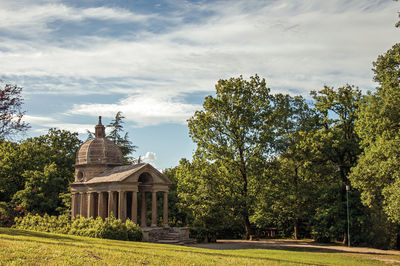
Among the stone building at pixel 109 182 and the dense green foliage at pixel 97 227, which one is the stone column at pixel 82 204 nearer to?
the stone building at pixel 109 182

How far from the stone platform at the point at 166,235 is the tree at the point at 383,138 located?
14850 millimetres

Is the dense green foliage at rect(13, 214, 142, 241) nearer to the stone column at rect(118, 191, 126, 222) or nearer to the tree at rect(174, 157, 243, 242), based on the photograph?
the stone column at rect(118, 191, 126, 222)

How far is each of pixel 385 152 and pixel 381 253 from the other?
8.01 m

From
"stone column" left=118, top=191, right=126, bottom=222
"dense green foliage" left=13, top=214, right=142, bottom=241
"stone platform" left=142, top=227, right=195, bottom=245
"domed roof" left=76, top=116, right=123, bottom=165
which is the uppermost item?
"domed roof" left=76, top=116, right=123, bottom=165

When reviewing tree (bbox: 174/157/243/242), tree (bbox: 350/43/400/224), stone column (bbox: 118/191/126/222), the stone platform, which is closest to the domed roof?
stone column (bbox: 118/191/126/222)

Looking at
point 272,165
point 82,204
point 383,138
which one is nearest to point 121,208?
point 82,204

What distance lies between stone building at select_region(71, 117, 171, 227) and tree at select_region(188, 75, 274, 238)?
550 cm

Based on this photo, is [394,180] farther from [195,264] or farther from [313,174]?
[195,264]

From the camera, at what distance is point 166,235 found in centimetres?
3466

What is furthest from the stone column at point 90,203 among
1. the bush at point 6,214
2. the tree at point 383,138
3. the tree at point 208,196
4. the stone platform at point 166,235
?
the tree at point 383,138

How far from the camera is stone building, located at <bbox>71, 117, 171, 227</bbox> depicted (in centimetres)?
3500

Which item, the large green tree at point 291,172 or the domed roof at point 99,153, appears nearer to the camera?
the large green tree at point 291,172

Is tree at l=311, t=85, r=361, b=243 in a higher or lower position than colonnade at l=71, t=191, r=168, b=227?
higher

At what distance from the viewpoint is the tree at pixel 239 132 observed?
36250 mm
